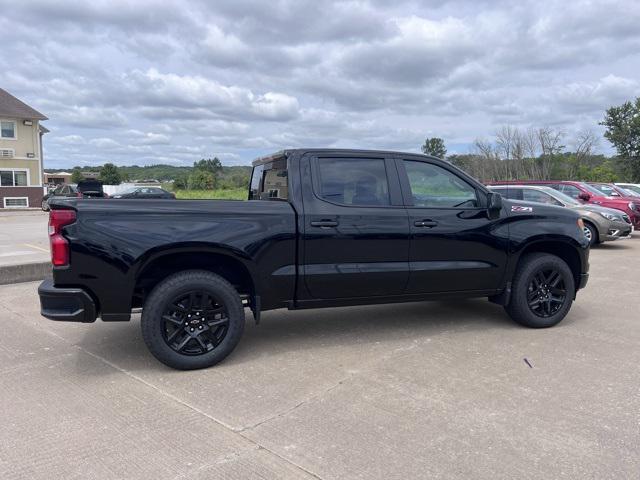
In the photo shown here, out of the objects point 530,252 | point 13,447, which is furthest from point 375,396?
point 530,252

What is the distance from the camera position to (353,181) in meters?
4.93

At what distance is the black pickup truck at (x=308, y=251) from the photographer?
4.16 m

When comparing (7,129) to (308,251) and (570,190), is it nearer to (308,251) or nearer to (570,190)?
(570,190)

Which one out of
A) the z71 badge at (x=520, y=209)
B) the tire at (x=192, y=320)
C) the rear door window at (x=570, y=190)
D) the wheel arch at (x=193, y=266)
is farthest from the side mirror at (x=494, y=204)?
A: the rear door window at (x=570, y=190)

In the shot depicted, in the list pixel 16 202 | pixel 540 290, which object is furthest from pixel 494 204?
pixel 16 202

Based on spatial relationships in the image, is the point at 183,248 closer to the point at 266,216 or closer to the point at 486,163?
the point at 266,216

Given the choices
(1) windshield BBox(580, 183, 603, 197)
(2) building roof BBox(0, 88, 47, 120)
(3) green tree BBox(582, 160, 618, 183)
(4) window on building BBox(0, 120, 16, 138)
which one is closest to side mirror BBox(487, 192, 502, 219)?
(1) windshield BBox(580, 183, 603, 197)

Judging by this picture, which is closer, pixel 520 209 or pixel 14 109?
pixel 520 209

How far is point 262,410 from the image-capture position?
362cm

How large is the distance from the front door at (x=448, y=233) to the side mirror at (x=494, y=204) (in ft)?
0.19

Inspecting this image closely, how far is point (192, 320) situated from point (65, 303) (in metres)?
0.98

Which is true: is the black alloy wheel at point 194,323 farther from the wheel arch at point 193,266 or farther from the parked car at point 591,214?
the parked car at point 591,214

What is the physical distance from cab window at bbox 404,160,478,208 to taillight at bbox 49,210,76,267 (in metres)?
3.01

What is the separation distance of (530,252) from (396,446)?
10.7ft
